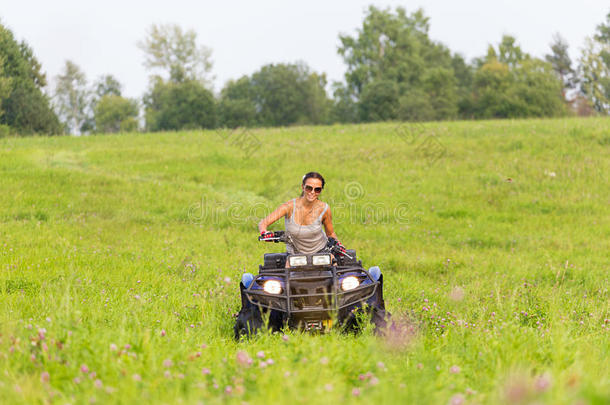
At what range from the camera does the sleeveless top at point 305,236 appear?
6.37m

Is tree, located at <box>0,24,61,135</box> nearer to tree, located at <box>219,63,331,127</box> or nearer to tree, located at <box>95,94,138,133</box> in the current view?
tree, located at <box>219,63,331,127</box>

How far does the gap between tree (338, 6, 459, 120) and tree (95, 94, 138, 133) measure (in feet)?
126

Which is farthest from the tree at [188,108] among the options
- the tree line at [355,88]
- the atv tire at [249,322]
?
the atv tire at [249,322]

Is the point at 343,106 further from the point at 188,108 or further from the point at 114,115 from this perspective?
the point at 114,115

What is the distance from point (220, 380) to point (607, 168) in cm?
2071

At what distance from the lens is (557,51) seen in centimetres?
8625

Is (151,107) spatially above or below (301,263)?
above

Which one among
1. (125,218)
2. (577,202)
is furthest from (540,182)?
(125,218)

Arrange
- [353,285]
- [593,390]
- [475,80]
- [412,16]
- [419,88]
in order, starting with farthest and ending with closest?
[412,16]
[475,80]
[419,88]
[353,285]
[593,390]

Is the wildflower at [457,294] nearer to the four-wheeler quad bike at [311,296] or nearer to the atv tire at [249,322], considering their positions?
the four-wheeler quad bike at [311,296]

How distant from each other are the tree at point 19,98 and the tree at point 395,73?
37493 mm

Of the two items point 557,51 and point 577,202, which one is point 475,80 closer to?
point 557,51

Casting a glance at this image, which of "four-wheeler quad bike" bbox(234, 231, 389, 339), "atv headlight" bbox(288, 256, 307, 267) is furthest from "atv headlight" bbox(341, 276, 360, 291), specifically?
"atv headlight" bbox(288, 256, 307, 267)

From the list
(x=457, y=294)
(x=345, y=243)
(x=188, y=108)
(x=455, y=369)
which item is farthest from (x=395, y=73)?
(x=455, y=369)
